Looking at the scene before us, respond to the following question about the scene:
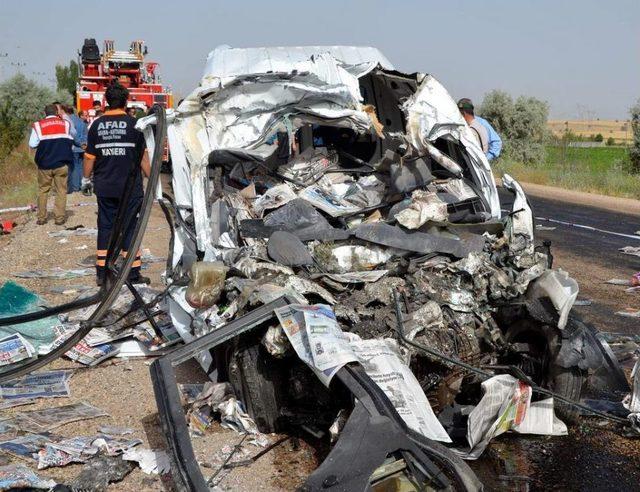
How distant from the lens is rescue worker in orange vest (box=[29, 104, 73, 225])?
12.3 metres

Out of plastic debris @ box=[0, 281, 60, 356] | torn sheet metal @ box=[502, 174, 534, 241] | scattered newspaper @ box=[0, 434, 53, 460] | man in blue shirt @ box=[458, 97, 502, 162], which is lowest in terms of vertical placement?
scattered newspaper @ box=[0, 434, 53, 460]

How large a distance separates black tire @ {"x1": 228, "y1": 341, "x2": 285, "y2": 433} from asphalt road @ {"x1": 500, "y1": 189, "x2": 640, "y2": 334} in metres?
2.75

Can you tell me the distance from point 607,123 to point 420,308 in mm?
110719

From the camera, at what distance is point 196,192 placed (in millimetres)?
Result: 5672

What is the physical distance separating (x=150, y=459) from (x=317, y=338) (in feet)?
3.76

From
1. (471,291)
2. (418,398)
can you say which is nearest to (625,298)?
(471,291)

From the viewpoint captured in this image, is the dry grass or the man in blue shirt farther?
the dry grass

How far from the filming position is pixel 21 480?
3676 mm

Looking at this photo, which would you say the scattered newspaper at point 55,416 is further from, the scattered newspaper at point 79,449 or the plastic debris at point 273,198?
the plastic debris at point 273,198

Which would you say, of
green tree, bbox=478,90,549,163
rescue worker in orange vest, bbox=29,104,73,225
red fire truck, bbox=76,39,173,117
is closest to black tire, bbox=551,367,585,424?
rescue worker in orange vest, bbox=29,104,73,225

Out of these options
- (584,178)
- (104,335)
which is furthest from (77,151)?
(584,178)

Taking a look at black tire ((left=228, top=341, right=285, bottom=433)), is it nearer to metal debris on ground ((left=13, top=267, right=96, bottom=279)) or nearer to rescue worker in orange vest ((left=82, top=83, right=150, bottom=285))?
rescue worker in orange vest ((left=82, top=83, right=150, bottom=285))

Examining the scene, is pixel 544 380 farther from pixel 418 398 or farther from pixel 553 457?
pixel 418 398

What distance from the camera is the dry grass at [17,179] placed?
18.3m
